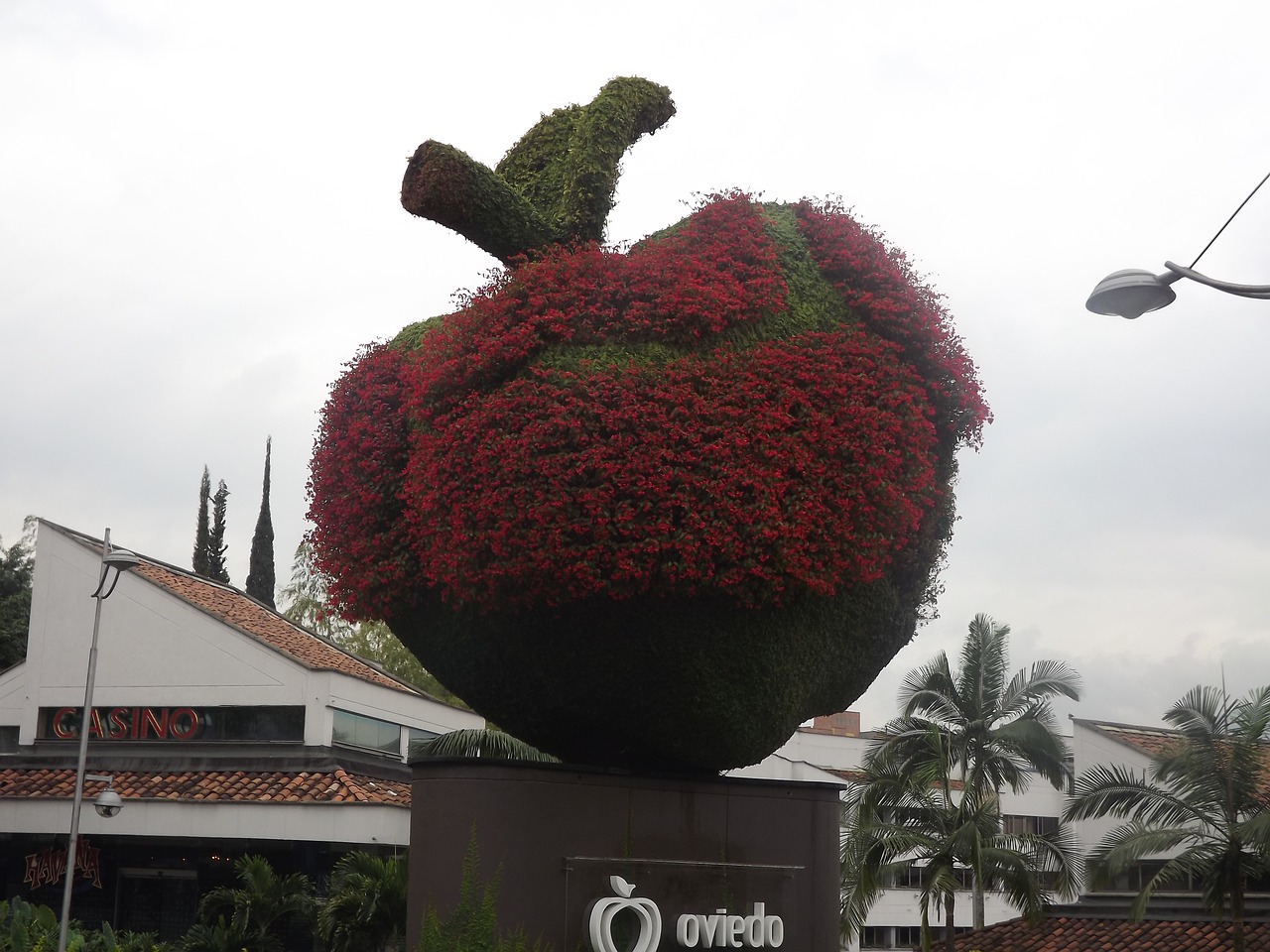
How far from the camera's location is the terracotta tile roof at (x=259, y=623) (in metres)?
26.9

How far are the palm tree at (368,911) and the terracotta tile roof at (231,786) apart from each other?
398 cm

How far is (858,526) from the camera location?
380 inches

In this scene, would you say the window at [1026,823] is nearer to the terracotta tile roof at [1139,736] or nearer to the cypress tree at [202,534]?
the terracotta tile roof at [1139,736]

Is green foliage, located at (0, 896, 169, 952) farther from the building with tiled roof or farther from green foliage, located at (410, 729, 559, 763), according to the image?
green foliage, located at (410, 729, 559, 763)

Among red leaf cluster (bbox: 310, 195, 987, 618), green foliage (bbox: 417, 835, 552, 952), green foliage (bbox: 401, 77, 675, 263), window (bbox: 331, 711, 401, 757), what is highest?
green foliage (bbox: 401, 77, 675, 263)

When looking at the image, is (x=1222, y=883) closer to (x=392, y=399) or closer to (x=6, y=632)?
(x=392, y=399)

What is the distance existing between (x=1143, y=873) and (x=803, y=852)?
960 inches

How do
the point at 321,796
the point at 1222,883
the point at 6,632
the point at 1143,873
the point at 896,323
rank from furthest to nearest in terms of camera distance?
the point at 6,632
the point at 1143,873
the point at 1222,883
the point at 321,796
the point at 896,323

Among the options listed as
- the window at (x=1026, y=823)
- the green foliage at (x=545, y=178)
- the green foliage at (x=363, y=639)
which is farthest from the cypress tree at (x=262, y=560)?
the green foliage at (x=545, y=178)

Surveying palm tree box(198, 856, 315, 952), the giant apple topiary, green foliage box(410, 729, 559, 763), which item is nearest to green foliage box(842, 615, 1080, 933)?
green foliage box(410, 729, 559, 763)

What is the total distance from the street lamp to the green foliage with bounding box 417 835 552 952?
19.4 ft

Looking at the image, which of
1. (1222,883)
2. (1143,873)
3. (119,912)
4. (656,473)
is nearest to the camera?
(656,473)

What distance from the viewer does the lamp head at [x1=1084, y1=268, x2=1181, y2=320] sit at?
946 cm

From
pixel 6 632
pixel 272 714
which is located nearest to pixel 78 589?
pixel 272 714
